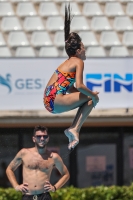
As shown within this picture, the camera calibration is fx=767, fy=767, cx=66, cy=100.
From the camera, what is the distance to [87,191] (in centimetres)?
1425

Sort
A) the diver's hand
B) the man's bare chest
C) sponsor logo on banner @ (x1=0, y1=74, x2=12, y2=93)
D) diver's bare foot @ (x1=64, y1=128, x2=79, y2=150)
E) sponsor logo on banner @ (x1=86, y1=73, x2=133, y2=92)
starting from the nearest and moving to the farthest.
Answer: diver's bare foot @ (x1=64, y1=128, x2=79, y2=150)
the diver's hand
the man's bare chest
sponsor logo on banner @ (x1=0, y1=74, x2=12, y2=93)
sponsor logo on banner @ (x1=86, y1=73, x2=133, y2=92)

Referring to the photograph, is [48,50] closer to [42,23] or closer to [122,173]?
[42,23]

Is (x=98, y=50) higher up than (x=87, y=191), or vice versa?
(x=98, y=50)

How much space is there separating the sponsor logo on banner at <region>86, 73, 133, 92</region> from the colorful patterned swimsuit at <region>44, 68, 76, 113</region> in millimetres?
7905

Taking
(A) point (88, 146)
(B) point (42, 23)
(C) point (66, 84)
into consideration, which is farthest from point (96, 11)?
(C) point (66, 84)

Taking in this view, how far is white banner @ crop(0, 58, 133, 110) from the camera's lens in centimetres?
1530

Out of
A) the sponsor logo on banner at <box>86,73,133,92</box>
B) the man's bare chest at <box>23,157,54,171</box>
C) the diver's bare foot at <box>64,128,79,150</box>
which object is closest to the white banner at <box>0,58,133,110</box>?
the sponsor logo on banner at <box>86,73,133,92</box>

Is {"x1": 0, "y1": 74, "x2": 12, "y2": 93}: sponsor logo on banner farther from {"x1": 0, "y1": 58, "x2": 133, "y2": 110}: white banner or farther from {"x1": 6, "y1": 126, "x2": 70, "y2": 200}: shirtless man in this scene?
{"x1": 6, "y1": 126, "x2": 70, "y2": 200}: shirtless man

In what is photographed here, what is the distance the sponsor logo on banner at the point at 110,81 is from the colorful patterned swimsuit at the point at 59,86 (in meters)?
7.91

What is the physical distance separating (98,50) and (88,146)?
7.13 feet

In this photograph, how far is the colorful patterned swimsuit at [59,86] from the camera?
24.4ft

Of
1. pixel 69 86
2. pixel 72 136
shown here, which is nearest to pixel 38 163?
pixel 72 136

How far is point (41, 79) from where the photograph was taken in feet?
50.1

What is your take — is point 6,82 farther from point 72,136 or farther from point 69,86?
point 69,86
